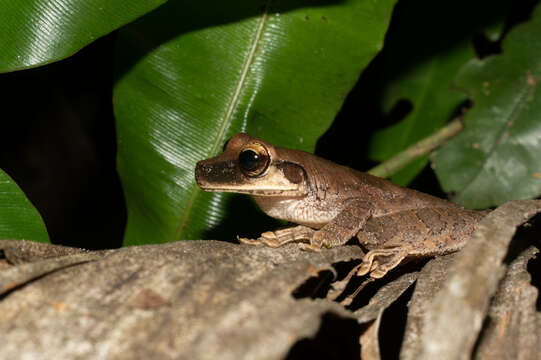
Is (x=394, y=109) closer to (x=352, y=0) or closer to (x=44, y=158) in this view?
(x=352, y=0)

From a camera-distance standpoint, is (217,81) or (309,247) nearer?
(309,247)

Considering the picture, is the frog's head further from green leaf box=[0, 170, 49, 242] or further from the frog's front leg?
green leaf box=[0, 170, 49, 242]

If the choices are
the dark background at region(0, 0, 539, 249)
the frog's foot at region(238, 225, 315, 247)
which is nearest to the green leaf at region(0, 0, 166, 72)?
the frog's foot at region(238, 225, 315, 247)

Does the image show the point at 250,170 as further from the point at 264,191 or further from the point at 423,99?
the point at 423,99

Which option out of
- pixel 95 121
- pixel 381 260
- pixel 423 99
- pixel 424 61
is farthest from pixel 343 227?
pixel 95 121

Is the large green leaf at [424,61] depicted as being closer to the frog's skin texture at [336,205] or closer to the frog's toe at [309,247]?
the frog's skin texture at [336,205]

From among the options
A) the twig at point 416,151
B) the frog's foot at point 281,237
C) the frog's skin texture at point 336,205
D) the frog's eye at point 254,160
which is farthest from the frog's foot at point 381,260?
the twig at point 416,151
